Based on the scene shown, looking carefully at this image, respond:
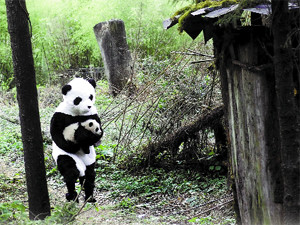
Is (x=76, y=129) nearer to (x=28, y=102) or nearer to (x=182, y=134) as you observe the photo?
(x=28, y=102)

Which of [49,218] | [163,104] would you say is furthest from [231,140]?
[163,104]

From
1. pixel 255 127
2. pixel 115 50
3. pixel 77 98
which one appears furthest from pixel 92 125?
pixel 115 50

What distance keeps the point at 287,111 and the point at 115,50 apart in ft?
33.0

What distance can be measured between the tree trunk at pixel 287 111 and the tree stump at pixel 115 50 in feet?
31.9

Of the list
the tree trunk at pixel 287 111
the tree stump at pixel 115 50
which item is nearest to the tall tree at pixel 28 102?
the tree trunk at pixel 287 111

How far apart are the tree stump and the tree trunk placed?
9.71m

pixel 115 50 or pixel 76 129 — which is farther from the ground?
pixel 115 50

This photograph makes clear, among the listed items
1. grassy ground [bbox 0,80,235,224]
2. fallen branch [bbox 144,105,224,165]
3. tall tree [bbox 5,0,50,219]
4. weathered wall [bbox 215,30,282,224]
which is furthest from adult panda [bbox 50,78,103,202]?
weathered wall [bbox 215,30,282,224]

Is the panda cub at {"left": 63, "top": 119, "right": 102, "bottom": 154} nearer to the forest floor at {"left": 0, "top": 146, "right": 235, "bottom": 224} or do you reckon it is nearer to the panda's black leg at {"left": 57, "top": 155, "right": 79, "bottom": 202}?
the panda's black leg at {"left": 57, "top": 155, "right": 79, "bottom": 202}

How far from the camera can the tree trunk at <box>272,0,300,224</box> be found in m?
2.92

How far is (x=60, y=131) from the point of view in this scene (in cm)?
495

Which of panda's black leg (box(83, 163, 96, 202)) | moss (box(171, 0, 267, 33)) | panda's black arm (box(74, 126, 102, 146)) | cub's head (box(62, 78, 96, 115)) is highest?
moss (box(171, 0, 267, 33))

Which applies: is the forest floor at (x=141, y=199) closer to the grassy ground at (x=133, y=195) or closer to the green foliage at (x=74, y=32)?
the grassy ground at (x=133, y=195)

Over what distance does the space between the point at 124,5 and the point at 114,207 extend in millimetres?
10306
